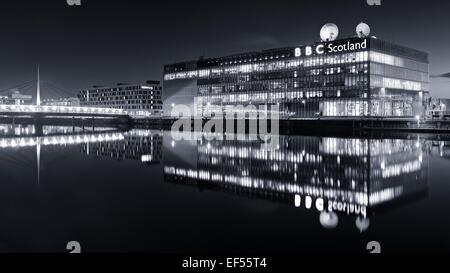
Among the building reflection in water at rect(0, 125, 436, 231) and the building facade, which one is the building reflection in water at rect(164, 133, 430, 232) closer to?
the building reflection in water at rect(0, 125, 436, 231)

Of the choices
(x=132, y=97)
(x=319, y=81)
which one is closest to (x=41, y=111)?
(x=319, y=81)

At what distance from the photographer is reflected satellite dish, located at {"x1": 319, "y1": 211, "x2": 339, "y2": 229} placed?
10578mm

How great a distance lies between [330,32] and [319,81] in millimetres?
11807

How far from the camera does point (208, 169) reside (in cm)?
2264

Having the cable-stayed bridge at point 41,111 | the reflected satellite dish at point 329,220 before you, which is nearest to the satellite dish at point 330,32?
the cable-stayed bridge at point 41,111

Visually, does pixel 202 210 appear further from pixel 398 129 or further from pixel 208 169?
pixel 398 129

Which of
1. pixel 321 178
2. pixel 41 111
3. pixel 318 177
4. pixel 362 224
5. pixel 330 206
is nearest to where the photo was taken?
pixel 362 224

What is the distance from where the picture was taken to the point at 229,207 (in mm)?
12930

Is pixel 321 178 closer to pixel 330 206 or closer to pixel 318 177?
pixel 318 177

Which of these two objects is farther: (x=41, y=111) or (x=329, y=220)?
(x=41, y=111)

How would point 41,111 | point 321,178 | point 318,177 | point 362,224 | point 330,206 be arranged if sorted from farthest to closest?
point 41,111 → point 318,177 → point 321,178 → point 330,206 → point 362,224

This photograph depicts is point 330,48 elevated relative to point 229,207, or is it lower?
elevated

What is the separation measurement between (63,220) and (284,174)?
11631 millimetres
